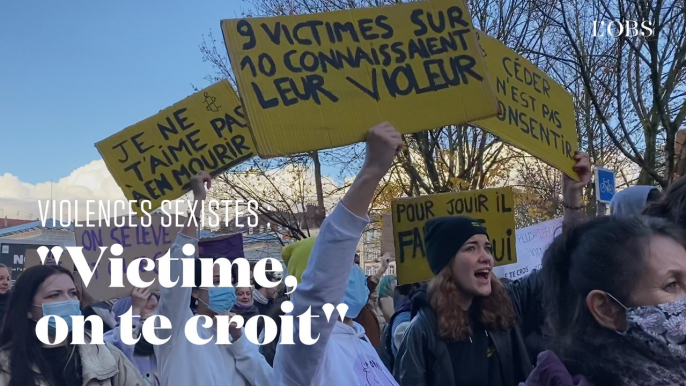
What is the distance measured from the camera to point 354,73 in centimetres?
229

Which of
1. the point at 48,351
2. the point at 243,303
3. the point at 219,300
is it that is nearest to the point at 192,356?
the point at 219,300

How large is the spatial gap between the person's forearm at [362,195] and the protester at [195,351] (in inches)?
63.7

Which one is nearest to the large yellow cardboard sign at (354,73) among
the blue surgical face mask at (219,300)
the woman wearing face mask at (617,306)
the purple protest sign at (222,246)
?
the woman wearing face mask at (617,306)

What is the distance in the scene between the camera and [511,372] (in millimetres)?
3256

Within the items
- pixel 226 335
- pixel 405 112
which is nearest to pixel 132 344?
pixel 226 335

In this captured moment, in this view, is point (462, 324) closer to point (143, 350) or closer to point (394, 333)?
point (394, 333)

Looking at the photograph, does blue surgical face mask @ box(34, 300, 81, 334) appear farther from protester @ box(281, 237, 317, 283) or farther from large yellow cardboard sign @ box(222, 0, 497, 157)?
large yellow cardboard sign @ box(222, 0, 497, 157)

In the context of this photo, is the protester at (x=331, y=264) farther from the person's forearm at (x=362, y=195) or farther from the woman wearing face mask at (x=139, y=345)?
the woman wearing face mask at (x=139, y=345)

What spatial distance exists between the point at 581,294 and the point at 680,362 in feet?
0.96

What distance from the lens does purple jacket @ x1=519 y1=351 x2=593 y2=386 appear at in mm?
1768

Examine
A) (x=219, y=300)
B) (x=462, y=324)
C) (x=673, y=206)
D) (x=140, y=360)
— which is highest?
(x=673, y=206)

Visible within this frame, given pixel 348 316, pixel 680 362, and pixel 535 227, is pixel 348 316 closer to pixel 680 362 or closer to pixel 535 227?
pixel 680 362

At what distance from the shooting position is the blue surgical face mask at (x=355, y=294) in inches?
118

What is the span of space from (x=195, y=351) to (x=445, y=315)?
4.08 feet
